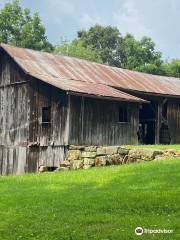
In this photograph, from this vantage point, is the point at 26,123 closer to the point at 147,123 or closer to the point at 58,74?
the point at 58,74

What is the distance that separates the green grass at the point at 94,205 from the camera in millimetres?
10828

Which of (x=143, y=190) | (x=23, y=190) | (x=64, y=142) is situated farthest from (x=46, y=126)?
(x=143, y=190)

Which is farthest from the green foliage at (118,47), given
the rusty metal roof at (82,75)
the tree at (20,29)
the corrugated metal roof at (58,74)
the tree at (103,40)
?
the corrugated metal roof at (58,74)

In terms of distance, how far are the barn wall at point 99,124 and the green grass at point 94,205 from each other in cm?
793

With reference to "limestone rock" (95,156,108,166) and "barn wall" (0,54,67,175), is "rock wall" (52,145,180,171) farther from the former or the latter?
"barn wall" (0,54,67,175)

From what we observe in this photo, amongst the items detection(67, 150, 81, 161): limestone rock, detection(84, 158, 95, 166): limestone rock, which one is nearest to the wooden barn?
detection(67, 150, 81, 161): limestone rock

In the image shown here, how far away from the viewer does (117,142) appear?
2783 cm

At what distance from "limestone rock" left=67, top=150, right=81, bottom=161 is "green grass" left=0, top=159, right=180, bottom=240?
7.00 metres

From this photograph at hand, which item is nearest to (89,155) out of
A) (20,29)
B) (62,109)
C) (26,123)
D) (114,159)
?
(114,159)

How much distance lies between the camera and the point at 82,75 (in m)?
30.7

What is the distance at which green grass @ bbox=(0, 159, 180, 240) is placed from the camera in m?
10.8

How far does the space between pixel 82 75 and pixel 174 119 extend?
26.2ft

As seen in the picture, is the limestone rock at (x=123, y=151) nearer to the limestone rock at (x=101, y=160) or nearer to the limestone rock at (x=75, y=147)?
the limestone rock at (x=101, y=160)

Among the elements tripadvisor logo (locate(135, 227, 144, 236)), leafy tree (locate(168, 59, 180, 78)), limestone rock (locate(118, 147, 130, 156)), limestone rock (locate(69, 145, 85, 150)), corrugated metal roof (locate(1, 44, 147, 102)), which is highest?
Result: leafy tree (locate(168, 59, 180, 78))
